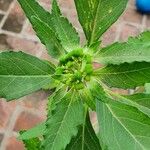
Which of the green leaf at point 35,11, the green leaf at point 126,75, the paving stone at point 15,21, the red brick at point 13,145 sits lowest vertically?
the red brick at point 13,145

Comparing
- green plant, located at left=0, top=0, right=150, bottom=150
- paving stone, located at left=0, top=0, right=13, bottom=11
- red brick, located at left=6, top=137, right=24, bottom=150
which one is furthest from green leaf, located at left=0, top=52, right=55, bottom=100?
paving stone, located at left=0, top=0, right=13, bottom=11

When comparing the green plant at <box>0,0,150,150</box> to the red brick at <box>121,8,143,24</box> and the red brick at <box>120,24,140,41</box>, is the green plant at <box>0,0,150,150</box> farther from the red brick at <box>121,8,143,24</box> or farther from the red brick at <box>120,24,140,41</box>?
the red brick at <box>121,8,143,24</box>

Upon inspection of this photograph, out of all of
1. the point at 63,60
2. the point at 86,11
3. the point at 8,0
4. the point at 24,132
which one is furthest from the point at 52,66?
the point at 8,0

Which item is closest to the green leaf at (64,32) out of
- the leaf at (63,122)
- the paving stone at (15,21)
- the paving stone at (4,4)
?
the leaf at (63,122)

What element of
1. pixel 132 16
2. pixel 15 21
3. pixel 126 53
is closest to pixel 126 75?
pixel 126 53

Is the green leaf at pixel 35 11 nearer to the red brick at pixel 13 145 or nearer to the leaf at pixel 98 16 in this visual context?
the leaf at pixel 98 16

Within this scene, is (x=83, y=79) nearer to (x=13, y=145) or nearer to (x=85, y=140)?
(x=85, y=140)
